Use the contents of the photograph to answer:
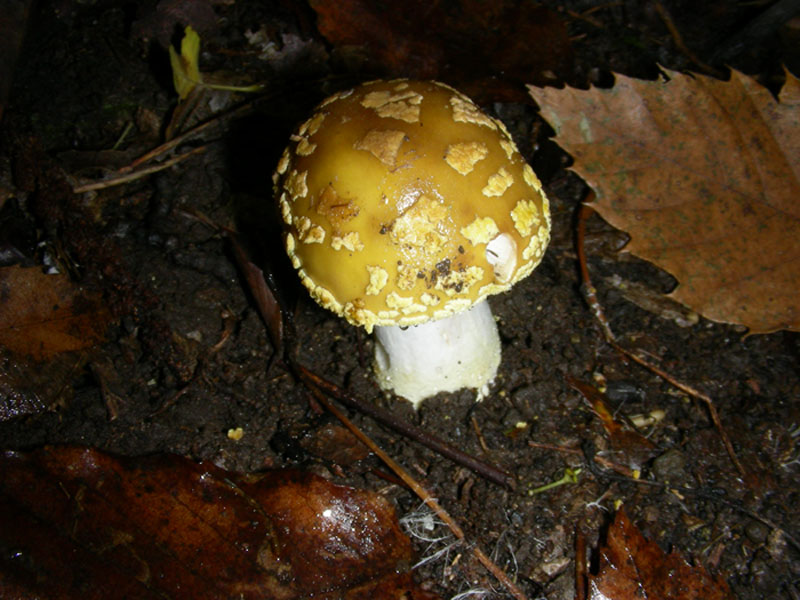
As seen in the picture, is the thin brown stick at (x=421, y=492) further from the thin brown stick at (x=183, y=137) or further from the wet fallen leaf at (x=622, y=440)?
the thin brown stick at (x=183, y=137)

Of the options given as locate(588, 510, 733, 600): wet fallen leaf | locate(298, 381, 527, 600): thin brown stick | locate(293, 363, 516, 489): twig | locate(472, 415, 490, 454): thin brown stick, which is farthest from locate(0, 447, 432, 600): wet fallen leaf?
locate(588, 510, 733, 600): wet fallen leaf

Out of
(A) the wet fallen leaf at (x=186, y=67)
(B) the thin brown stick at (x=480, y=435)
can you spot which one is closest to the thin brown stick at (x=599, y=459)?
(B) the thin brown stick at (x=480, y=435)

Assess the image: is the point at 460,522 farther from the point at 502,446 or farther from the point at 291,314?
the point at 291,314

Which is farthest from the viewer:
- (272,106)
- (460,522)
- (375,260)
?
(272,106)

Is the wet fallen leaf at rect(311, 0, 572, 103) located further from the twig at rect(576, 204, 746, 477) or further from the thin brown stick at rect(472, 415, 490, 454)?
the thin brown stick at rect(472, 415, 490, 454)

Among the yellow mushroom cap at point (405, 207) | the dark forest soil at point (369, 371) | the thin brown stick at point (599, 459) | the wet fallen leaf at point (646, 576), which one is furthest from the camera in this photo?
the thin brown stick at point (599, 459)

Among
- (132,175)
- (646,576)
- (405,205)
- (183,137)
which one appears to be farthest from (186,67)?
(646,576)

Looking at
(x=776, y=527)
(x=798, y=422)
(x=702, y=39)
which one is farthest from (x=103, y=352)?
(x=702, y=39)
